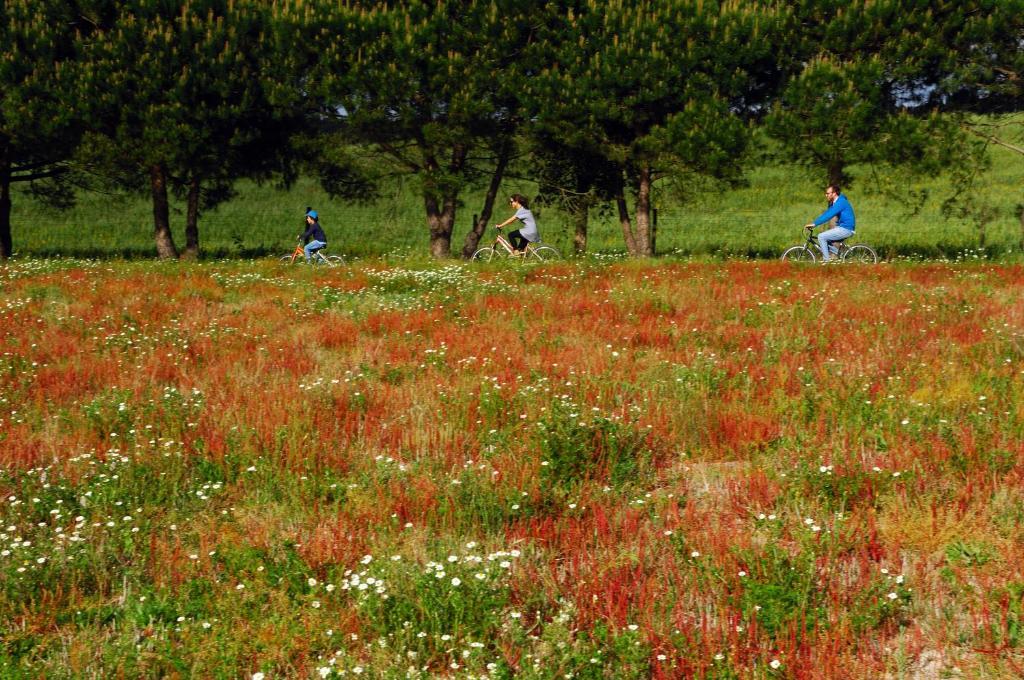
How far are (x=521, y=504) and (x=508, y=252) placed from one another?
60.5 ft

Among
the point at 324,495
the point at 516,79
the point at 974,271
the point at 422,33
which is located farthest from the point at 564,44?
the point at 324,495

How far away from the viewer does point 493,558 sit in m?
4.28

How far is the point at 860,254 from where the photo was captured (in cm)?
2161

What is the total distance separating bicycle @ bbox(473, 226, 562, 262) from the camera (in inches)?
900

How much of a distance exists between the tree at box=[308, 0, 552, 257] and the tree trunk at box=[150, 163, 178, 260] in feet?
24.3

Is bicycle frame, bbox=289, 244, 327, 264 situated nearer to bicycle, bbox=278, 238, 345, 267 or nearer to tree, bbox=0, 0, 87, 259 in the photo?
bicycle, bbox=278, 238, 345, 267

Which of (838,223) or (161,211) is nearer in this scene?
(838,223)

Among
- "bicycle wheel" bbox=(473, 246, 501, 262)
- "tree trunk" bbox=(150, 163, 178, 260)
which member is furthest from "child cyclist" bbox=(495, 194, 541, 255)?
"tree trunk" bbox=(150, 163, 178, 260)

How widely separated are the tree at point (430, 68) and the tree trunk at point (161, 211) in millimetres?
7397

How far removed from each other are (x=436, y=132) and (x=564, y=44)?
17.3 feet

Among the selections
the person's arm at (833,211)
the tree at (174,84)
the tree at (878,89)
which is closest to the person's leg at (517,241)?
the person's arm at (833,211)

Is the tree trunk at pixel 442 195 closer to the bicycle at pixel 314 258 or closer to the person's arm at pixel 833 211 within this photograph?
the bicycle at pixel 314 258

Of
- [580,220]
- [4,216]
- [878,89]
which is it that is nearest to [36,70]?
[4,216]

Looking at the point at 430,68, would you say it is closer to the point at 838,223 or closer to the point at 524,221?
the point at 524,221
